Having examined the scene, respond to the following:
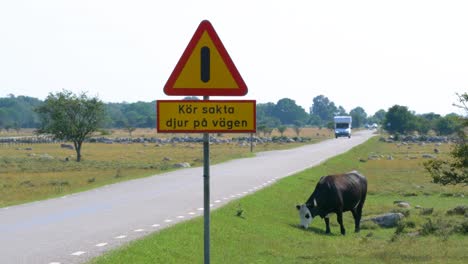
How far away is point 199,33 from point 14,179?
137ft

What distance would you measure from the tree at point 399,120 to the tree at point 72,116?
103m

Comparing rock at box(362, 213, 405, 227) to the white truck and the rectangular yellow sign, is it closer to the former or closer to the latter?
the rectangular yellow sign

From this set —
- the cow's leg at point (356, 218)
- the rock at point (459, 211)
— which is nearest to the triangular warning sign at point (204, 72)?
the cow's leg at point (356, 218)

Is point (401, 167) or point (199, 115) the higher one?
point (199, 115)

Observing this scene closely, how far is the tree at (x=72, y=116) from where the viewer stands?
259 ft

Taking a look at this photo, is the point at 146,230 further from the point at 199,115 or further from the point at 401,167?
the point at 401,167

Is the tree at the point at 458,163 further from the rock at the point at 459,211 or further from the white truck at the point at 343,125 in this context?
the white truck at the point at 343,125

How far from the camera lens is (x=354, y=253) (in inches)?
683

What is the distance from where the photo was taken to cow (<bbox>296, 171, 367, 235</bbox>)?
888 inches

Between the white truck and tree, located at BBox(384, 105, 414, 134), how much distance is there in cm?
3668

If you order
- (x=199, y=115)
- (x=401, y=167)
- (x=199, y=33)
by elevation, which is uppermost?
(x=199, y=33)

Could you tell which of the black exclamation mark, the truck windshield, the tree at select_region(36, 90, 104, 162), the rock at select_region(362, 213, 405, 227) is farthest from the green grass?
the truck windshield

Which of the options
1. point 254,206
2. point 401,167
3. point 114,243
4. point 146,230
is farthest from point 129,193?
point 401,167

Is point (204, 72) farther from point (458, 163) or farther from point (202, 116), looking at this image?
point (458, 163)
